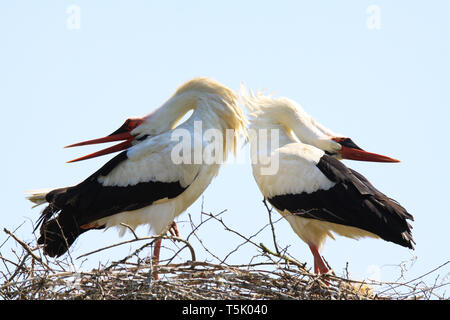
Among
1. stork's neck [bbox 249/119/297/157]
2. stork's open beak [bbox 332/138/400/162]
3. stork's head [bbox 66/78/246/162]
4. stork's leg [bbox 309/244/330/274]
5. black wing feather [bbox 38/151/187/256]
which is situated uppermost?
stork's head [bbox 66/78/246/162]

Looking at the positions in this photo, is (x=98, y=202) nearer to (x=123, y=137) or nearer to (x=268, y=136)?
(x=123, y=137)

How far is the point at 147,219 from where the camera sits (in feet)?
21.2

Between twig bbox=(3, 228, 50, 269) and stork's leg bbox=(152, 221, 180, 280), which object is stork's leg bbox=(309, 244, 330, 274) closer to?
stork's leg bbox=(152, 221, 180, 280)

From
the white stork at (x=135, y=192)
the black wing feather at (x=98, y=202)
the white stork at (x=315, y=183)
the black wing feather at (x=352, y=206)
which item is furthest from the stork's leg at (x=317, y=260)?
the black wing feather at (x=98, y=202)

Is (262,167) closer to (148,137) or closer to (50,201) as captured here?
(148,137)

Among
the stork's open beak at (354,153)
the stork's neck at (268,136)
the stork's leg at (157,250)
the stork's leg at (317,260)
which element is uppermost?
the stork's neck at (268,136)

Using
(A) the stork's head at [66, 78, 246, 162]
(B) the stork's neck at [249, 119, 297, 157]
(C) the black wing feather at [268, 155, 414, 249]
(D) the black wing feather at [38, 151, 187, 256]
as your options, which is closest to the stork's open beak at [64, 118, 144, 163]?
(A) the stork's head at [66, 78, 246, 162]

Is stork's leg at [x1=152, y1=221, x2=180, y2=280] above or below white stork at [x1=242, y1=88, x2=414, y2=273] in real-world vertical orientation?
below

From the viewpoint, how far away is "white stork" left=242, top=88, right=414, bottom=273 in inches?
244

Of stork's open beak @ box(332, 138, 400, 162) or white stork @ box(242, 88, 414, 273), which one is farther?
Result: stork's open beak @ box(332, 138, 400, 162)

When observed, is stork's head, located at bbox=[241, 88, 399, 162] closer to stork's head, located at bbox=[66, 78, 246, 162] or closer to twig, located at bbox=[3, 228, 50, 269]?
stork's head, located at bbox=[66, 78, 246, 162]

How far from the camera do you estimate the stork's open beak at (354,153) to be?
6.97 metres

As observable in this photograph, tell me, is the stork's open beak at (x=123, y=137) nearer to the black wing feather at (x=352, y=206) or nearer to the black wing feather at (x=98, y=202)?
the black wing feather at (x=98, y=202)

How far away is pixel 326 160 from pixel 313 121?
2.33 ft
